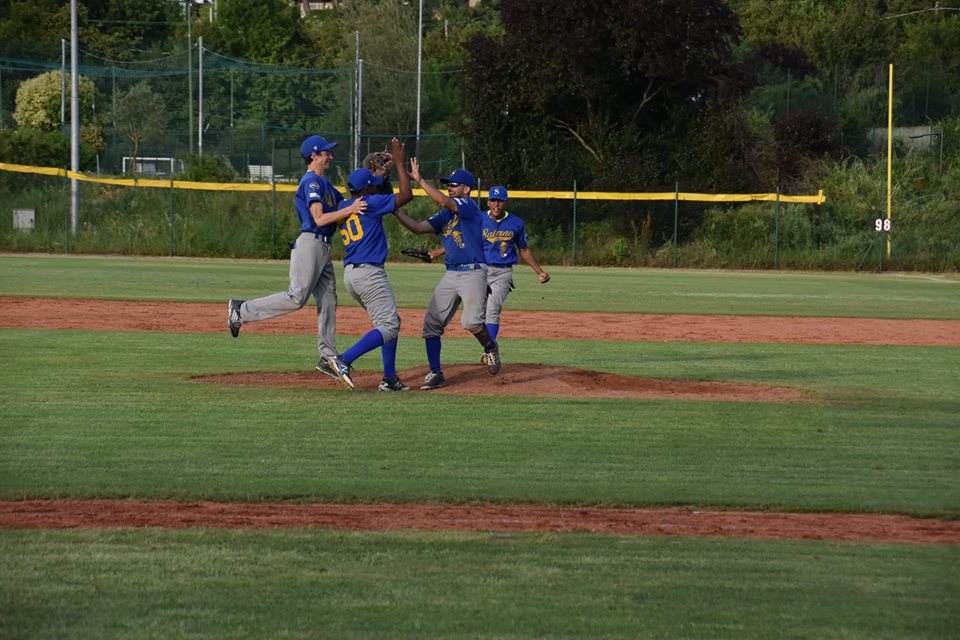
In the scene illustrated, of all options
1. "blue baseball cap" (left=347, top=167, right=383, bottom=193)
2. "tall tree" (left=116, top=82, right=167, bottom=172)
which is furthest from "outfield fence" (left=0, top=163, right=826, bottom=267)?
"blue baseball cap" (left=347, top=167, right=383, bottom=193)

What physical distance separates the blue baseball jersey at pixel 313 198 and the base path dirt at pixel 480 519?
3.94m

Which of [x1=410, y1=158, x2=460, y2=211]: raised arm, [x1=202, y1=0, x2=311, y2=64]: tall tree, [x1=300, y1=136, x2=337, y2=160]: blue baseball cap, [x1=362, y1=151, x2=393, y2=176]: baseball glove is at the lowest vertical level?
[x1=410, y1=158, x2=460, y2=211]: raised arm

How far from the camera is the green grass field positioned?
5105 millimetres

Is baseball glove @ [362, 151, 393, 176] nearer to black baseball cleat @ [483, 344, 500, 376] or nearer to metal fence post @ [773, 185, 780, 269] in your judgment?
black baseball cleat @ [483, 344, 500, 376]

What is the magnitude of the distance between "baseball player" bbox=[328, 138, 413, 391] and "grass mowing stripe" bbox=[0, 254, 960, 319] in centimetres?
1100

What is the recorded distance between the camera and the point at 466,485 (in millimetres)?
7625

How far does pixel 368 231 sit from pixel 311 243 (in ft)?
1.51

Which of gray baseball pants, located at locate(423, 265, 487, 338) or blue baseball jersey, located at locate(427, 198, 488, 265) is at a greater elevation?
blue baseball jersey, located at locate(427, 198, 488, 265)

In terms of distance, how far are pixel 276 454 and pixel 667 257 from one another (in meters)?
30.3

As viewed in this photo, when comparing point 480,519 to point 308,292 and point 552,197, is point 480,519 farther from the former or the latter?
point 552,197

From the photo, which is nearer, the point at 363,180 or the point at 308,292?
the point at 363,180

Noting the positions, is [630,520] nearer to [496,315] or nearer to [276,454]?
[276,454]

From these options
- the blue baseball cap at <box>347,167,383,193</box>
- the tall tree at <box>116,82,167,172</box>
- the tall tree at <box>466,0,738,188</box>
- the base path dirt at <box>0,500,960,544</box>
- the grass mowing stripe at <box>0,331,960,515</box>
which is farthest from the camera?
the tall tree at <box>116,82,167,172</box>

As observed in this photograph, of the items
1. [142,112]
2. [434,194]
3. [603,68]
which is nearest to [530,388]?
[434,194]
